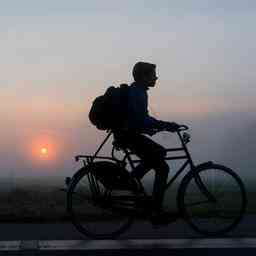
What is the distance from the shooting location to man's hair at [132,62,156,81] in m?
8.59

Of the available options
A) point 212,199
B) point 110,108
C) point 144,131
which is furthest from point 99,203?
point 212,199

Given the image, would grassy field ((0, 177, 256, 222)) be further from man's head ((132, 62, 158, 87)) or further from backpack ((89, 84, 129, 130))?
man's head ((132, 62, 158, 87))

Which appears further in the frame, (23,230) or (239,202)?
(23,230)

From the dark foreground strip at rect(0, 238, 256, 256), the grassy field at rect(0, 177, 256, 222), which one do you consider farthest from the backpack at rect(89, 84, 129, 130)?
the dark foreground strip at rect(0, 238, 256, 256)

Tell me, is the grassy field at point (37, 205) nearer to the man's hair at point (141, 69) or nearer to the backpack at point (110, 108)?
the backpack at point (110, 108)

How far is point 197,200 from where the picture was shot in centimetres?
883

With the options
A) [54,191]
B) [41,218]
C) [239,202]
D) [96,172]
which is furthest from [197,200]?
[54,191]

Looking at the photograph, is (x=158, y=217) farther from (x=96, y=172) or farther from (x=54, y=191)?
(x=54, y=191)

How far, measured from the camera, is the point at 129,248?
6918 millimetres

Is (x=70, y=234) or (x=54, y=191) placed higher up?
(x=70, y=234)

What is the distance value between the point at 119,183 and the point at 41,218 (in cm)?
332

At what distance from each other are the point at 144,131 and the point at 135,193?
0.69m

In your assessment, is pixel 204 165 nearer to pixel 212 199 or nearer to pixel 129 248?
pixel 212 199

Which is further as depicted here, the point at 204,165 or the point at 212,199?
the point at 212,199
